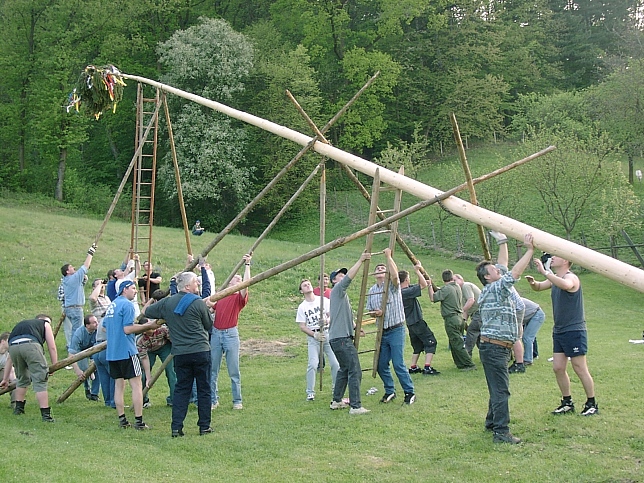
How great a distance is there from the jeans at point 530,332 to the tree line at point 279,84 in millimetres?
17398

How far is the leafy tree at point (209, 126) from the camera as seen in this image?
33.8 metres

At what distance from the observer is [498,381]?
24.8 ft

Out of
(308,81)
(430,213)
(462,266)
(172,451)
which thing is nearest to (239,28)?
(308,81)

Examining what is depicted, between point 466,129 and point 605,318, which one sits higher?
point 466,129

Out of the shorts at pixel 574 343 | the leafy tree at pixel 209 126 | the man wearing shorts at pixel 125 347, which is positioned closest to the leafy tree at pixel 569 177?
the leafy tree at pixel 209 126

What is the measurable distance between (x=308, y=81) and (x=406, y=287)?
92.5 ft

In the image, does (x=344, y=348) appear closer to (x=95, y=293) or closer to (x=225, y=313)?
(x=225, y=313)

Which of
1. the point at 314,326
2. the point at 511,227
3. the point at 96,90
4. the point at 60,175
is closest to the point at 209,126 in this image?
the point at 60,175

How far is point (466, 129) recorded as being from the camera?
4272 cm

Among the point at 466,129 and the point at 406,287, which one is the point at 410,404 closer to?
the point at 406,287

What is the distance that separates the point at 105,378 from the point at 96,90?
4717 mm

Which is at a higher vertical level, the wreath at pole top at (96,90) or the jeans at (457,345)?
the wreath at pole top at (96,90)

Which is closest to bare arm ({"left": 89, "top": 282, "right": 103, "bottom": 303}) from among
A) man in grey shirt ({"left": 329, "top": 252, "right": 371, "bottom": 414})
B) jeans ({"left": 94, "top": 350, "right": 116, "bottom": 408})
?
jeans ({"left": 94, "top": 350, "right": 116, "bottom": 408})

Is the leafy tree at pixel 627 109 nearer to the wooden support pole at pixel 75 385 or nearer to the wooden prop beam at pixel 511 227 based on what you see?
the wooden prop beam at pixel 511 227
